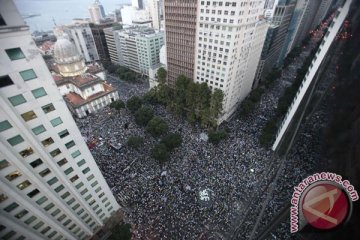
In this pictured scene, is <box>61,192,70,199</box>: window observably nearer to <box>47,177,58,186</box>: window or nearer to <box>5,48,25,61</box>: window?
<box>47,177,58,186</box>: window

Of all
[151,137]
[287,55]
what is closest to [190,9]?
[151,137]

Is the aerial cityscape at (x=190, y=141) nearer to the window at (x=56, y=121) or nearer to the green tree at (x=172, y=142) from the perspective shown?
the window at (x=56, y=121)

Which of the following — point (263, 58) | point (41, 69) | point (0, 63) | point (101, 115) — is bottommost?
point (101, 115)

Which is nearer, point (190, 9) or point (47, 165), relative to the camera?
point (47, 165)

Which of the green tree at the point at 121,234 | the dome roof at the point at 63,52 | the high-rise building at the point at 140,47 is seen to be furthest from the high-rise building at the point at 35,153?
the high-rise building at the point at 140,47

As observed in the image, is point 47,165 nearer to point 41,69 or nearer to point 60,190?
point 60,190

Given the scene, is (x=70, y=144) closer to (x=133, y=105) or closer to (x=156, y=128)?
(x=156, y=128)

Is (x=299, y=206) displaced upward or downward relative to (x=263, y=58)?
upward
